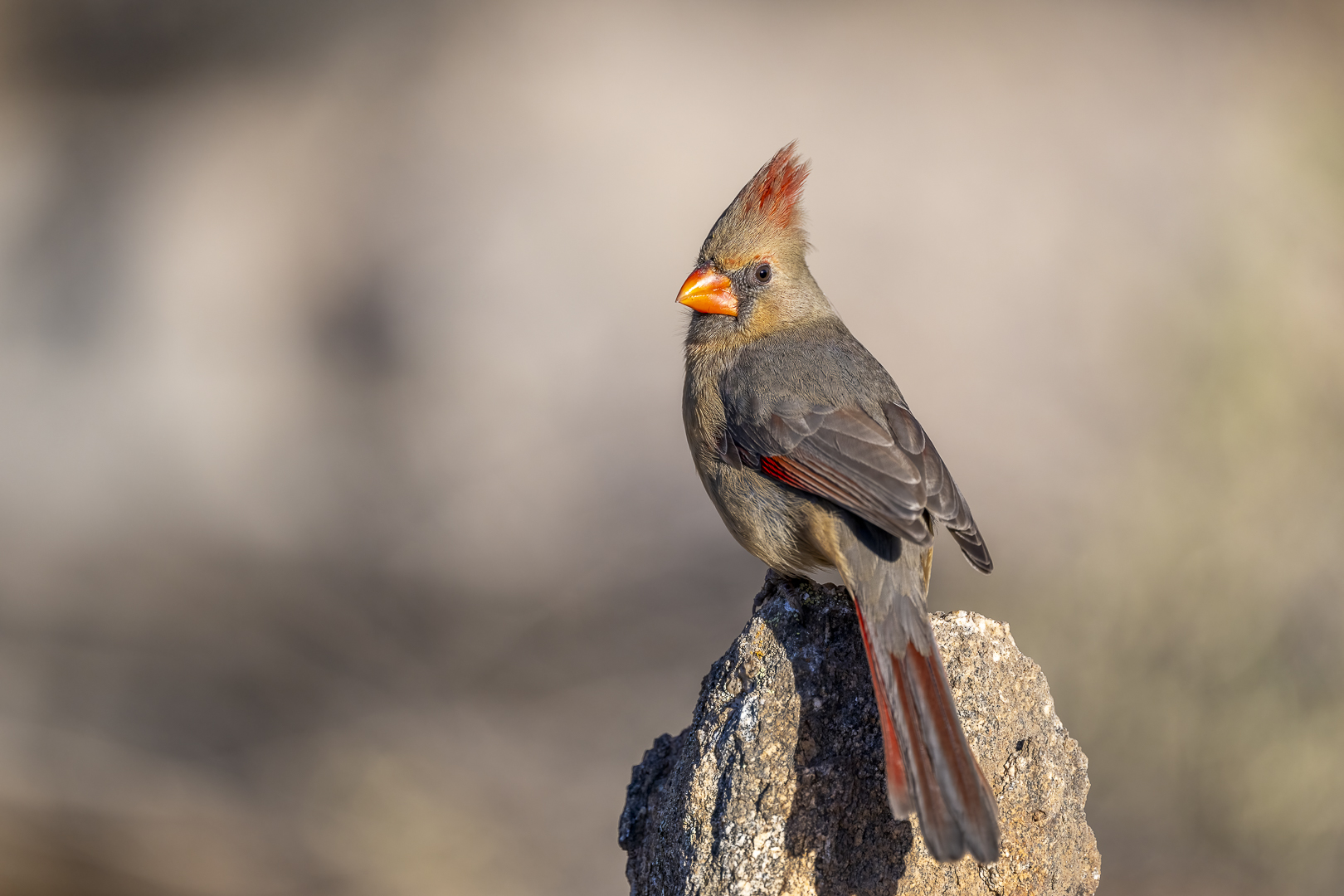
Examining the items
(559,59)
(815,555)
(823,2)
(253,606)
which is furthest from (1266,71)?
(253,606)

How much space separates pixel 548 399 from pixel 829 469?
471 cm

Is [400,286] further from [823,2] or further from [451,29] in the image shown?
[823,2]

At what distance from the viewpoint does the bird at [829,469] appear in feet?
9.02

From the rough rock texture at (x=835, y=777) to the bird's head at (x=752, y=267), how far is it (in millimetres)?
1125

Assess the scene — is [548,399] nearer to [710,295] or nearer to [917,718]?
[710,295]

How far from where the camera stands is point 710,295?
4000 mm

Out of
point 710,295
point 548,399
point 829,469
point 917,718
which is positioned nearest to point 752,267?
point 710,295

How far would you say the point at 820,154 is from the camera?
823cm

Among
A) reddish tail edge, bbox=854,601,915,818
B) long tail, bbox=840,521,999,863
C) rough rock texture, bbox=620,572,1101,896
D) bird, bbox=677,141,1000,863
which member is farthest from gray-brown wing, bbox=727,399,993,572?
reddish tail edge, bbox=854,601,915,818

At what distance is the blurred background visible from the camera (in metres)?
6.40

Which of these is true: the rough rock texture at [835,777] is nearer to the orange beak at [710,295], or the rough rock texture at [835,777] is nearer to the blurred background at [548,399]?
the orange beak at [710,295]

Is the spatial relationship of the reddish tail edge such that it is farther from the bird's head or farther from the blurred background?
the blurred background

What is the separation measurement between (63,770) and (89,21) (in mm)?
4875

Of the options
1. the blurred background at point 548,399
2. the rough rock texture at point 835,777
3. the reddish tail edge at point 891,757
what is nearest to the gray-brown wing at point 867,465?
the rough rock texture at point 835,777
